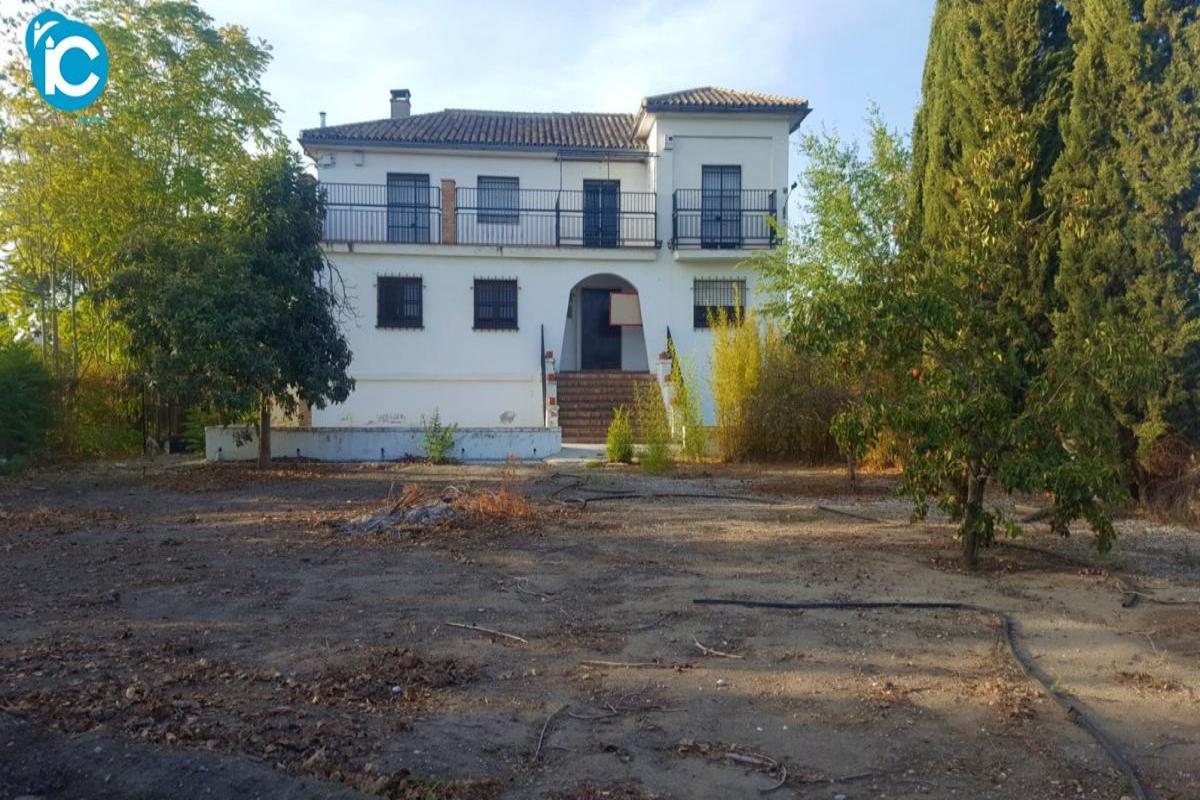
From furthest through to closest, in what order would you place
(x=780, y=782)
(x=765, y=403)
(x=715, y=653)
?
(x=765, y=403) < (x=715, y=653) < (x=780, y=782)

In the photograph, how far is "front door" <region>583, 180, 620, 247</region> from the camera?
23969 mm

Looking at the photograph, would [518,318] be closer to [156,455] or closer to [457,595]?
[156,455]

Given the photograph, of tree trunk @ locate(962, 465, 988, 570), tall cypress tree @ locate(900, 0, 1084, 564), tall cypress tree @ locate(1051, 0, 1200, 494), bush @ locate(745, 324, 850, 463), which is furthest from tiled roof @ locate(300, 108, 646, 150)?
tree trunk @ locate(962, 465, 988, 570)

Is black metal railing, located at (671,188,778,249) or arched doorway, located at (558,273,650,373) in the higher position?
black metal railing, located at (671,188,778,249)

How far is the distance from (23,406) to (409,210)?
34.5ft

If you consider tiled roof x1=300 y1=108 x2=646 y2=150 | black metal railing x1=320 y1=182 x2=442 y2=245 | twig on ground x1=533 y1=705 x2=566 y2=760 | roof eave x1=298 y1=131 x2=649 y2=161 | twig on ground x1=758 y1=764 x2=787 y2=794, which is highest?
tiled roof x1=300 y1=108 x2=646 y2=150

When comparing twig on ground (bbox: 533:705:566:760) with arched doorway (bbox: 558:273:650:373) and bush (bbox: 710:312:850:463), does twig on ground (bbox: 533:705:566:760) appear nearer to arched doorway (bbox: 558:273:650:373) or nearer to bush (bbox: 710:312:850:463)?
bush (bbox: 710:312:850:463)

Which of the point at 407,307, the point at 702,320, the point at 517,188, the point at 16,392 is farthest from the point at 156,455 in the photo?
the point at 702,320

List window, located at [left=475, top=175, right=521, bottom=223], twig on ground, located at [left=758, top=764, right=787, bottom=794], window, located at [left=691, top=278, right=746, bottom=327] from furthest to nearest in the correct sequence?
window, located at [left=475, top=175, right=521, bottom=223], window, located at [left=691, top=278, right=746, bottom=327], twig on ground, located at [left=758, top=764, right=787, bottom=794]

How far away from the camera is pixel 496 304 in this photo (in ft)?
74.6

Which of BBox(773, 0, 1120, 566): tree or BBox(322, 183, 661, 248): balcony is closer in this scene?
BBox(773, 0, 1120, 566): tree

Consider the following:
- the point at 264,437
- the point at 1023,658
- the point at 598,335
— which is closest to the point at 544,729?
the point at 1023,658

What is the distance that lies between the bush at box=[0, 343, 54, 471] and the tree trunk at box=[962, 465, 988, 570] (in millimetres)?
14278

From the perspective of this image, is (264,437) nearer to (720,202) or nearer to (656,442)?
(656,442)
